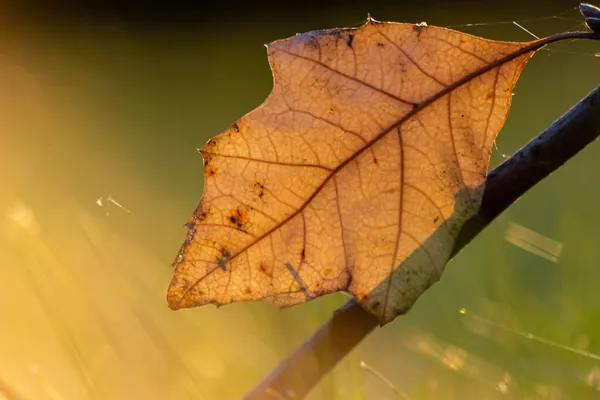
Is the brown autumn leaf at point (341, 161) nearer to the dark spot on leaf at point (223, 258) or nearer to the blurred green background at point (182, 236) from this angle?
the dark spot on leaf at point (223, 258)

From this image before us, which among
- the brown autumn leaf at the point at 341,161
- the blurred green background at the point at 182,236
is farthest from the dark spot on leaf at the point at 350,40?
the blurred green background at the point at 182,236

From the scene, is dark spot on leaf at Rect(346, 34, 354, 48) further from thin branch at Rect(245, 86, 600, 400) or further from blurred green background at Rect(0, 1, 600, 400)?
blurred green background at Rect(0, 1, 600, 400)

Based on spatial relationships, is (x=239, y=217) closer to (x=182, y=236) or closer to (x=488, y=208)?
(x=488, y=208)

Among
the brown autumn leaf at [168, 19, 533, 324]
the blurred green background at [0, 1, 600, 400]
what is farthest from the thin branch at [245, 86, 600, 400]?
the blurred green background at [0, 1, 600, 400]

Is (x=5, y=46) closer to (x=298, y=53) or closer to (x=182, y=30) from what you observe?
(x=182, y=30)

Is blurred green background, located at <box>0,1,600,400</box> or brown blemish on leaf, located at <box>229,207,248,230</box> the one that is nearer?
brown blemish on leaf, located at <box>229,207,248,230</box>

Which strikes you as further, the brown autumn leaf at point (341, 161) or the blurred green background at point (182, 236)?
the blurred green background at point (182, 236)

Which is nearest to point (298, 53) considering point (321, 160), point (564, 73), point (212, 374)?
point (321, 160)
